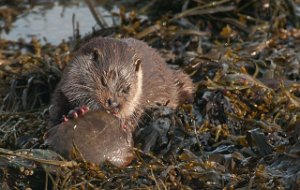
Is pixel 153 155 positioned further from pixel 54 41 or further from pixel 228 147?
pixel 54 41

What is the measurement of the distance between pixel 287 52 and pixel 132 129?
160 cm

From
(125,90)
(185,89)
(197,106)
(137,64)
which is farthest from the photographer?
(185,89)

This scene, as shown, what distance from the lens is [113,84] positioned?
14.4 ft

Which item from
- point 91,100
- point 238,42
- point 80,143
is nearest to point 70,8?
point 238,42

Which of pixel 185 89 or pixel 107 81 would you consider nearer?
pixel 107 81

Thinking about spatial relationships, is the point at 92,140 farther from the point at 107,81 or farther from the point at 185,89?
the point at 185,89

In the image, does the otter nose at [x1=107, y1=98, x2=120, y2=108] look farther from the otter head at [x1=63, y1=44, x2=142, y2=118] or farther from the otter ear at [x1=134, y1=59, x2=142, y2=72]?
the otter ear at [x1=134, y1=59, x2=142, y2=72]

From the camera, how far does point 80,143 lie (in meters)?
4.05

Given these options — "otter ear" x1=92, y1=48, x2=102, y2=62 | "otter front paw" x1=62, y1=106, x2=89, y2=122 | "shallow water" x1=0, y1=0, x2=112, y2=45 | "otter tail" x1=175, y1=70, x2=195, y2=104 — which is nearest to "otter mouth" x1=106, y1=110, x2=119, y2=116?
"otter front paw" x1=62, y1=106, x2=89, y2=122

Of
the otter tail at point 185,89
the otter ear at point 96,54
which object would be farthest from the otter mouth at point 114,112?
Answer: the otter tail at point 185,89

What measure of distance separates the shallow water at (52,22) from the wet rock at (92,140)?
6.72 ft

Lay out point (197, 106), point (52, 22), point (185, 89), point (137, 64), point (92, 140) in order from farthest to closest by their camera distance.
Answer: point (52, 22)
point (185, 89)
point (197, 106)
point (137, 64)
point (92, 140)

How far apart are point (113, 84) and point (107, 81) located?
35mm

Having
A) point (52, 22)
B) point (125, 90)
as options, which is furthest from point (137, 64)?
point (52, 22)
